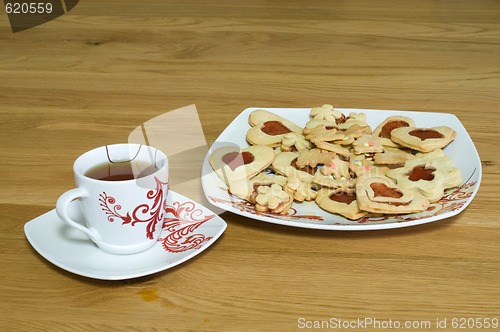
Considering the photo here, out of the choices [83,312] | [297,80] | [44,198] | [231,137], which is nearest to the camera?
[83,312]

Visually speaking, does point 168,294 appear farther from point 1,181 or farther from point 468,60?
point 468,60

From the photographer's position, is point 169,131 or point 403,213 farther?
point 169,131

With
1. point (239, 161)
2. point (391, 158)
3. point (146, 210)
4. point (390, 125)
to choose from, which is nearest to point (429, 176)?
point (391, 158)

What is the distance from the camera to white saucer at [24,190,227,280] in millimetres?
819

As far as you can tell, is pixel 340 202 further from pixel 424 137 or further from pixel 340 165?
pixel 424 137

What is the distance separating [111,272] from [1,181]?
14.7 inches

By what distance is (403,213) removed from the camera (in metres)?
0.90

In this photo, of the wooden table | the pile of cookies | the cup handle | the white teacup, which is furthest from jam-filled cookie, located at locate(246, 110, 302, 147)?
the cup handle

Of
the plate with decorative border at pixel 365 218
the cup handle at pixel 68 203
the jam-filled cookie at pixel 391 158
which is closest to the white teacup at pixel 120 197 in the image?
the cup handle at pixel 68 203

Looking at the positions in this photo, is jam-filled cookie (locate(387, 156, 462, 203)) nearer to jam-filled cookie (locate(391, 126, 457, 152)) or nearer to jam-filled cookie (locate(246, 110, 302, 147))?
jam-filled cookie (locate(391, 126, 457, 152))

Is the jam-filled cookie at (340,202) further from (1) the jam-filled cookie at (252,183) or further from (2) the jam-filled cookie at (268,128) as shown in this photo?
(2) the jam-filled cookie at (268,128)

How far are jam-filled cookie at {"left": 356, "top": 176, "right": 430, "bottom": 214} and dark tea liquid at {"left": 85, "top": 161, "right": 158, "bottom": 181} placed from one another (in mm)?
291

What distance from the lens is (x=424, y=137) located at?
108cm

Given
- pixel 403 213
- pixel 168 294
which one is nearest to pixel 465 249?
pixel 403 213
